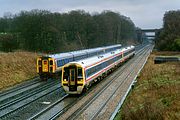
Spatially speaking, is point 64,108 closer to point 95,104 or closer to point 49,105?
point 49,105

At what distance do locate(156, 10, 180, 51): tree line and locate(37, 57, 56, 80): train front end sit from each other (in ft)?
166

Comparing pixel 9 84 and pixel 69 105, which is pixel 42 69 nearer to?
pixel 9 84

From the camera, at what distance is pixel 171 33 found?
92750mm

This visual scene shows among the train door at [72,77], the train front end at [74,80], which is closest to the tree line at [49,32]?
the train front end at [74,80]

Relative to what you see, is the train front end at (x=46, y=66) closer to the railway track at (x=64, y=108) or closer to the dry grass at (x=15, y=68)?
the dry grass at (x=15, y=68)

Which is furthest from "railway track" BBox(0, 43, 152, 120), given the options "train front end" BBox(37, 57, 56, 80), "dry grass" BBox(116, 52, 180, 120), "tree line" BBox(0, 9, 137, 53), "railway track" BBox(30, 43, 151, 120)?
"tree line" BBox(0, 9, 137, 53)

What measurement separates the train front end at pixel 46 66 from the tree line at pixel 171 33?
5071 centimetres

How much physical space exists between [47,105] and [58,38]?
1713 inches

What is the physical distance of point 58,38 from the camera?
68.2 metres

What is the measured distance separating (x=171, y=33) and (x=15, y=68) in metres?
59.5

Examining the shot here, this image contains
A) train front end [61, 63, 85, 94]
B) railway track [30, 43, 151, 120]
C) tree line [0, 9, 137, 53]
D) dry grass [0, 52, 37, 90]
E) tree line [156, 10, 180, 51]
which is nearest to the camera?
railway track [30, 43, 151, 120]

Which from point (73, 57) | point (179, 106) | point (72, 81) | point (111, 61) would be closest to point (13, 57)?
point (73, 57)

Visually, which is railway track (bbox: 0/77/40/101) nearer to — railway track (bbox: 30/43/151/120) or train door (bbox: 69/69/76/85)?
railway track (bbox: 30/43/151/120)

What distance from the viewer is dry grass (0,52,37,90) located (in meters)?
37.8
